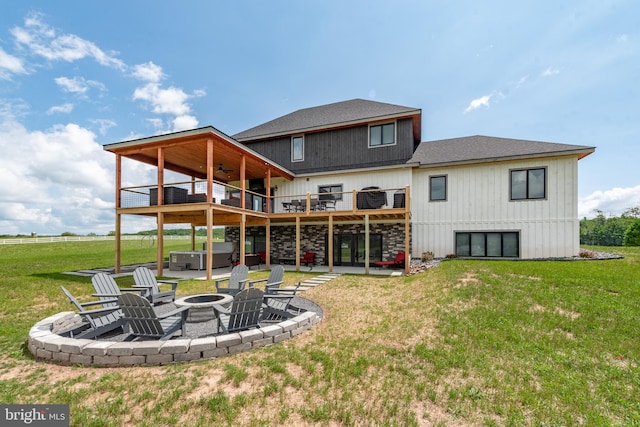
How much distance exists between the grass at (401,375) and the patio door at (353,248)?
8265 millimetres

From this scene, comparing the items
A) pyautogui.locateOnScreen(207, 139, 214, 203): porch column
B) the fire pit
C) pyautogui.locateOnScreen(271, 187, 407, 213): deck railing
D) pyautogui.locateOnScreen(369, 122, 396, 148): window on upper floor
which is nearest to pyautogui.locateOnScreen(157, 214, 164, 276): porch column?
pyautogui.locateOnScreen(207, 139, 214, 203): porch column

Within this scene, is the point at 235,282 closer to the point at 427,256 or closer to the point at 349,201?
the point at 349,201

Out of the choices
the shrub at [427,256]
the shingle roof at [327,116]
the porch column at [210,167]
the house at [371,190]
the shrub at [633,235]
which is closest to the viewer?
the porch column at [210,167]

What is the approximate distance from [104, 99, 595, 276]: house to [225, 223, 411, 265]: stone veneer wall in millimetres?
55

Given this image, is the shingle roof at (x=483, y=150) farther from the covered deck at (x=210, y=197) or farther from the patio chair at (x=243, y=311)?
the patio chair at (x=243, y=311)

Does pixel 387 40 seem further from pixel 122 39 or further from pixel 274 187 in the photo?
pixel 122 39

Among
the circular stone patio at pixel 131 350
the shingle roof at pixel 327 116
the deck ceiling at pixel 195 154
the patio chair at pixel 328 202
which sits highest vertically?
the shingle roof at pixel 327 116

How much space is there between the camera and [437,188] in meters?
14.8

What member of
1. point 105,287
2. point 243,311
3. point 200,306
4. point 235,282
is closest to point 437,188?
point 235,282

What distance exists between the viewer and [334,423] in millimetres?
2674

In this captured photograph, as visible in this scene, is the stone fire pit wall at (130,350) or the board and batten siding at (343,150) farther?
the board and batten siding at (343,150)

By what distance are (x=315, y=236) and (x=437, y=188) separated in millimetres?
7160

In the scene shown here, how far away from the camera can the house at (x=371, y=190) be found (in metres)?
12.2

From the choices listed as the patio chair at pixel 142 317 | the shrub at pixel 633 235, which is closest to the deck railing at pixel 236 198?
the patio chair at pixel 142 317
